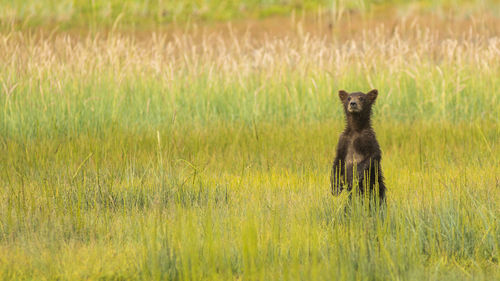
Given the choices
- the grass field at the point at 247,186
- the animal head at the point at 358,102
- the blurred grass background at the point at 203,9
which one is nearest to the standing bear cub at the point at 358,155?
the animal head at the point at 358,102

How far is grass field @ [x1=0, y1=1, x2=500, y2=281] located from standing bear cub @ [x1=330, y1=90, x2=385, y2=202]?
0.16m

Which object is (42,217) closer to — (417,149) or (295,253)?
(295,253)

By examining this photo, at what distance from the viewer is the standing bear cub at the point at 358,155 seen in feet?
13.8

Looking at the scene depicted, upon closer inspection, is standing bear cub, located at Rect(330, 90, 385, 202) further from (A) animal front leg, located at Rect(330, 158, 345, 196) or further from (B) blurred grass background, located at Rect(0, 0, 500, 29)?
(B) blurred grass background, located at Rect(0, 0, 500, 29)

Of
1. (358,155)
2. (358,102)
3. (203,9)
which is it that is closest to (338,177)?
(358,155)

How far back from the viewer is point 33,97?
22.9ft

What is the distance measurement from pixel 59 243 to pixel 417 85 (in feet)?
16.8

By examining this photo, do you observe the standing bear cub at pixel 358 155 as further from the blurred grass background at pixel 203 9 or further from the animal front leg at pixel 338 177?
the blurred grass background at pixel 203 9

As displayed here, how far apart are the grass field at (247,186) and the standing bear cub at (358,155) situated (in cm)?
16

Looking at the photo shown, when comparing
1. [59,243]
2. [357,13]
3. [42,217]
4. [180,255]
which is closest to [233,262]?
[180,255]

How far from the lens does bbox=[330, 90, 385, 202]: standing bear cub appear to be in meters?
4.20

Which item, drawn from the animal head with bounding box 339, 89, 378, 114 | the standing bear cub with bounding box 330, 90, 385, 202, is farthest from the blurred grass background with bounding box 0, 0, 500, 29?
the standing bear cub with bounding box 330, 90, 385, 202

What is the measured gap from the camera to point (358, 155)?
425cm

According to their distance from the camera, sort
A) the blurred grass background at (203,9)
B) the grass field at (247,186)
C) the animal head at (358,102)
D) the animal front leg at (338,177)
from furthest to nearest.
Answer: the blurred grass background at (203,9) → the animal head at (358,102) → the animal front leg at (338,177) → the grass field at (247,186)
